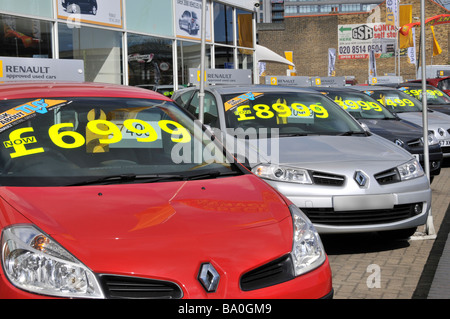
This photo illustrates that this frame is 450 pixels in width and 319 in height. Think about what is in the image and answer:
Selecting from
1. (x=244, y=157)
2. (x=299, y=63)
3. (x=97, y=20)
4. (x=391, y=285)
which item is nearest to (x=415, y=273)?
(x=391, y=285)

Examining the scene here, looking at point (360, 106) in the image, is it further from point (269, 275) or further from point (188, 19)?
point (188, 19)

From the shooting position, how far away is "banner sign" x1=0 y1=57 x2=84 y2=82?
7809mm

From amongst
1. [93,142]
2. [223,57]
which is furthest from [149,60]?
[93,142]

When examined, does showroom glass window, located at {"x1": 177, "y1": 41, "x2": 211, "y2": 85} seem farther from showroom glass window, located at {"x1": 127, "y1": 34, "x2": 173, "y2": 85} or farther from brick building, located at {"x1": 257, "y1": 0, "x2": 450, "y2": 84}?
brick building, located at {"x1": 257, "y1": 0, "x2": 450, "y2": 84}

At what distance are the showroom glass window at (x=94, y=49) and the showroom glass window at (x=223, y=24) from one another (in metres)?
6.07

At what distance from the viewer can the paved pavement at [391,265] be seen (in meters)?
4.79

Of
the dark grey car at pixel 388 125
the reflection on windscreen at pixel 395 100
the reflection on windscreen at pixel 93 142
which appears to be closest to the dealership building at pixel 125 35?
the dark grey car at pixel 388 125

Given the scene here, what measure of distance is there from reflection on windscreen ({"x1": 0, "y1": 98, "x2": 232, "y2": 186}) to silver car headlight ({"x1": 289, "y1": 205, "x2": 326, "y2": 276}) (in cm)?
76

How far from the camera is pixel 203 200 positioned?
11.0 ft

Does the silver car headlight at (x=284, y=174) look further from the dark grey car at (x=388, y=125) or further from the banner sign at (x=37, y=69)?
the dark grey car at (x=388, y=125)

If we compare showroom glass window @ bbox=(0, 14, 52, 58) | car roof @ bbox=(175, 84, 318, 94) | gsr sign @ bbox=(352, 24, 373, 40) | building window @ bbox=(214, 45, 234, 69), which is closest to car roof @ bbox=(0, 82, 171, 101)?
car roof @ bbox=(175, 84, 318, 94)

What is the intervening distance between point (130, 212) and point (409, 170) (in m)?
3.80

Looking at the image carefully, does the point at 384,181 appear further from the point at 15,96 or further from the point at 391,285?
the point at 15,96

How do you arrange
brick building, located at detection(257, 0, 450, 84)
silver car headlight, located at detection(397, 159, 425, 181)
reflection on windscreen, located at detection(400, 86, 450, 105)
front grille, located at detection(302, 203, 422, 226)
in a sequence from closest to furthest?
front grille, located at detection(302, 203, 422, 226) → silver car headlight, located at detection(397, 159, 425, 181) → reflection on windscreen, located at detection(400, 86, 450, 105) → brick building, located at detection(257, 0, 450, 84)
